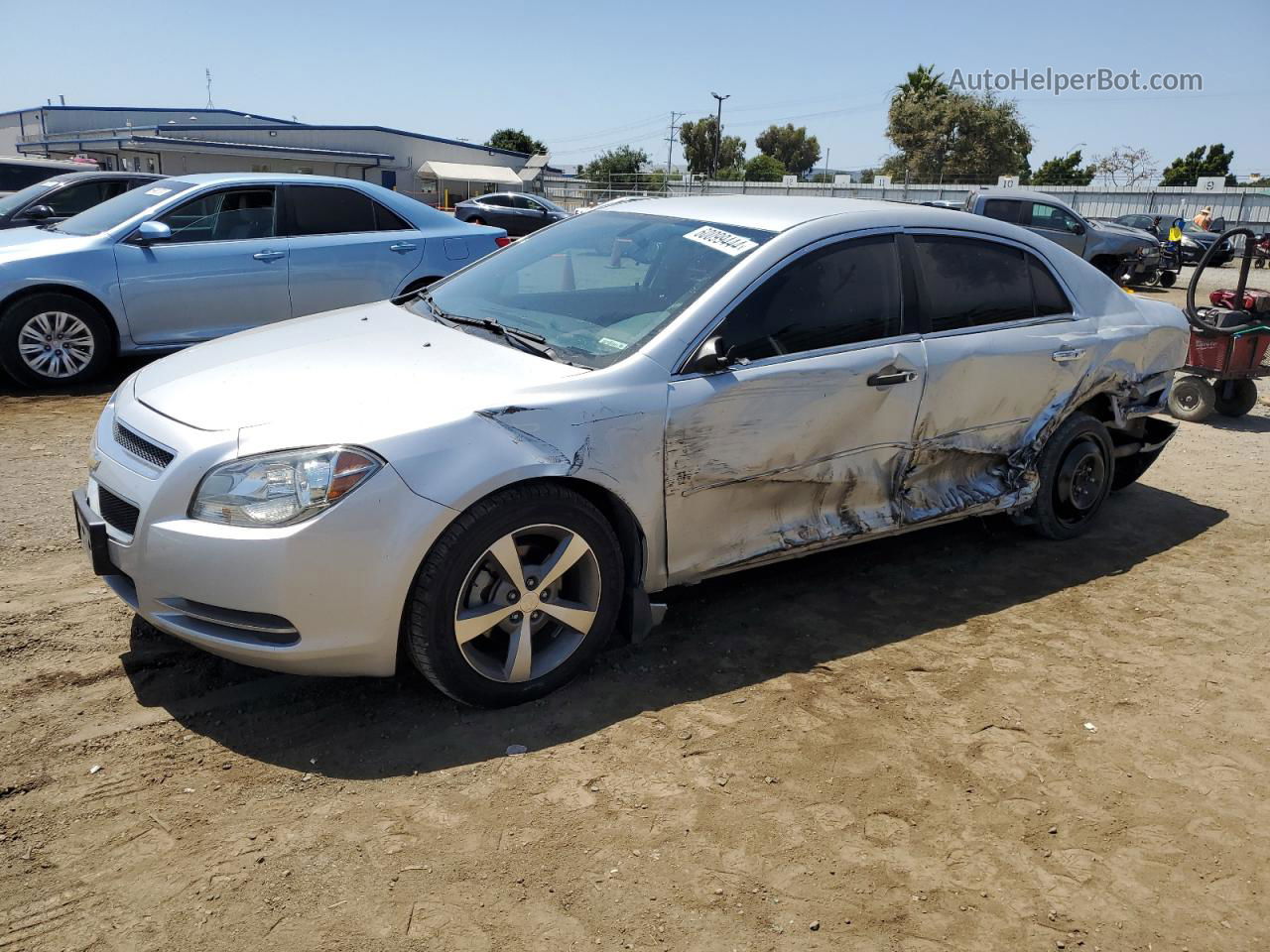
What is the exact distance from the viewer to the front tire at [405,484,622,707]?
3.00 meters

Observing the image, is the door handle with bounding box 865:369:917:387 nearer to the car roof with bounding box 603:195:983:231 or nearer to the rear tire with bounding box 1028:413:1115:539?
the car roof with bounding box 603:195:983:231

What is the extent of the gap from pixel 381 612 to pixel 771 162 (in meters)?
89.9

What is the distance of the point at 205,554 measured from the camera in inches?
113

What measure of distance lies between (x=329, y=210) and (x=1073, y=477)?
6083 millimetres

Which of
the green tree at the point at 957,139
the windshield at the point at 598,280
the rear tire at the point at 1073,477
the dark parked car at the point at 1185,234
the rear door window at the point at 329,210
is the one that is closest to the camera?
the windshield at the point at 598,280

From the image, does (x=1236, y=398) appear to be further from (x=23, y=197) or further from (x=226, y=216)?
(x=23, y=197)

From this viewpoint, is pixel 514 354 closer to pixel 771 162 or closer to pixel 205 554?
pixel 205 554

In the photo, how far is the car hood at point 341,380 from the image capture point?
3020 millimetres

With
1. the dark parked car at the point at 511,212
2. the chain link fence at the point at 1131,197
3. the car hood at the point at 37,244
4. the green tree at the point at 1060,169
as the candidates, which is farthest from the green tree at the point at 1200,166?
the car hood at the point at 37,244

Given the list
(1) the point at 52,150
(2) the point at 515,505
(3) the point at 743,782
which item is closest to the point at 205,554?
(2) the point at 515,505

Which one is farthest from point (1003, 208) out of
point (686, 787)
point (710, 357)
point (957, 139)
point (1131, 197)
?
point (957, 139)

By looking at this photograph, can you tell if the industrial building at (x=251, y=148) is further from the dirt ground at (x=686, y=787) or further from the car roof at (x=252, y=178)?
the dirt ground at (x=686, y=787)

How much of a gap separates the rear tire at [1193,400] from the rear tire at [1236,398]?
131mm

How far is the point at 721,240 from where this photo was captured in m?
3.90
